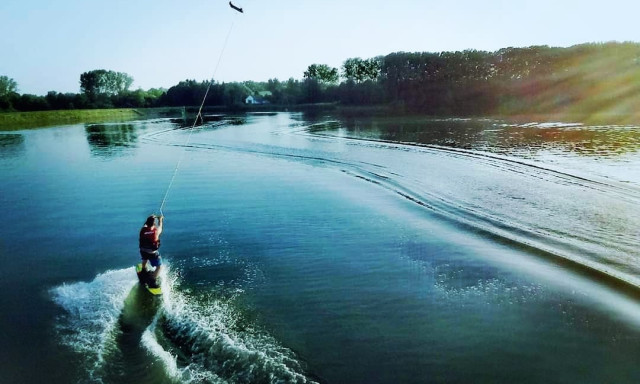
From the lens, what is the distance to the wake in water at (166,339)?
9.18 m

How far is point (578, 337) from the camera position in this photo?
33.9ft

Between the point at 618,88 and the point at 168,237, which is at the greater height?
the point at 618,88

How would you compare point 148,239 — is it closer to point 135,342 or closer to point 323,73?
point 135,342

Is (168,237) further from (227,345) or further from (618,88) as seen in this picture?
(618,88)

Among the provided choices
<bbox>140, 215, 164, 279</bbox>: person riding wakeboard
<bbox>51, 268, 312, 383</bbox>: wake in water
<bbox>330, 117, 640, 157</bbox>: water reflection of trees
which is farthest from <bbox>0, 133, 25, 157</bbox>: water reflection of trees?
<bbox>140, 215, 164, 279</bbox>: person riding wakeboard

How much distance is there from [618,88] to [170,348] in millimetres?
86860

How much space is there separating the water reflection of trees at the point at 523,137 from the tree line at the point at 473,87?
25.9 meters

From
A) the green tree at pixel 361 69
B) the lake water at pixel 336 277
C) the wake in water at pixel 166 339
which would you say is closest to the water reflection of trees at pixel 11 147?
the lake water at pixel 336 277

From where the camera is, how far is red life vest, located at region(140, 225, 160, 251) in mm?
12562

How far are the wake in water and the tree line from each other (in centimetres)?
7403

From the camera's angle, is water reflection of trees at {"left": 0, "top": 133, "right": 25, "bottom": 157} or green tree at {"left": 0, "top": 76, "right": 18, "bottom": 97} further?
green tree at {"left": 0, "top": 76, "right": 18, "bottom": 97}

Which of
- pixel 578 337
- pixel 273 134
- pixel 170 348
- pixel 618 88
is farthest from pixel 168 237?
pixel 618 88

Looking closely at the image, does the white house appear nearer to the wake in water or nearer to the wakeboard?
the wakeboard

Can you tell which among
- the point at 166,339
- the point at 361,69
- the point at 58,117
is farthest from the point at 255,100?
the point at 166,339
